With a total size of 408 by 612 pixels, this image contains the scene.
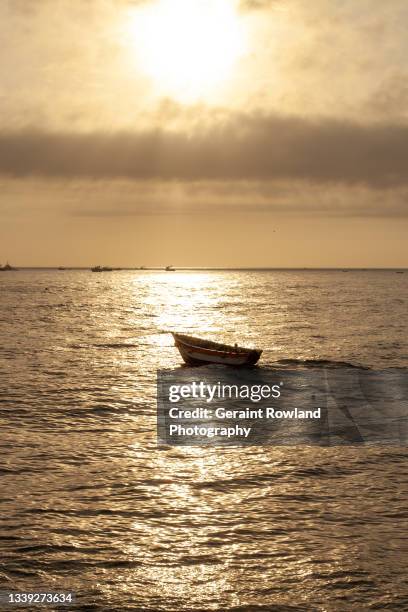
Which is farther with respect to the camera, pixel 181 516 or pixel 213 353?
pixel 213 353

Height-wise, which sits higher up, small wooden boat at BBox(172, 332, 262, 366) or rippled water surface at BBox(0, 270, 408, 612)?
small wooden boat at BBox(172, 332, 262, 366)

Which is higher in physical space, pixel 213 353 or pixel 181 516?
pixel 213 353

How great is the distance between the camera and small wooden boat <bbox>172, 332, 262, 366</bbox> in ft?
184

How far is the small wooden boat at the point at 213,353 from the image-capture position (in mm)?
56062

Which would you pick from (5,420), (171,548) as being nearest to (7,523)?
(171,548)

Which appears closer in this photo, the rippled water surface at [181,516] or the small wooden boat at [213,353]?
the rippled water surface at [181,516]

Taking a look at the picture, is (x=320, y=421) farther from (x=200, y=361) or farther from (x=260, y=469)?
(x=200, y=361)

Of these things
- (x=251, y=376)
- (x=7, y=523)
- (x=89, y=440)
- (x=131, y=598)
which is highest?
(x=251, y=376)

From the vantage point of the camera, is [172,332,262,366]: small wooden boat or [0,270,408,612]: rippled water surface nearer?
[0,270,408,612]: rippled water surface

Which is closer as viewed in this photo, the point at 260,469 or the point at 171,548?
the point at 171,548

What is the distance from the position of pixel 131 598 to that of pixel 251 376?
1440 inches

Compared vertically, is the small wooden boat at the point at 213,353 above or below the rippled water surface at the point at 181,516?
above

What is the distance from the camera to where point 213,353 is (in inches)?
2259

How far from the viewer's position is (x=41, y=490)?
78.6ft
